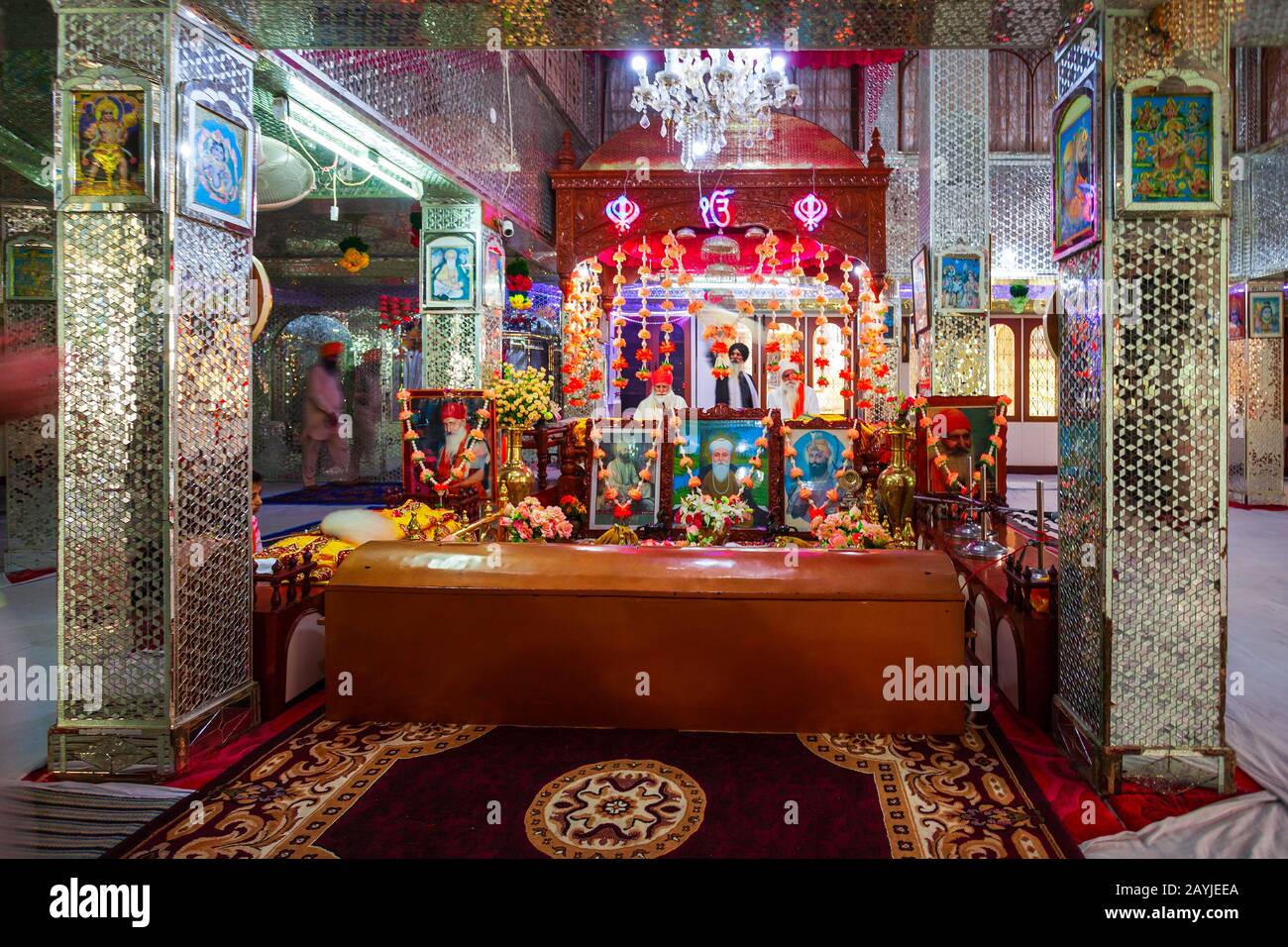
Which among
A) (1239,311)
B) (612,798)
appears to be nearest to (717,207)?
(1239,311)

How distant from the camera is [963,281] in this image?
750 cm

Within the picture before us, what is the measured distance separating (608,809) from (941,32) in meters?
3.33

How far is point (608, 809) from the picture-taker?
2453 millimetres

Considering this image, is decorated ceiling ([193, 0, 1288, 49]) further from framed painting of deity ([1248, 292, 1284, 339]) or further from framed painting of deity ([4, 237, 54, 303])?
framed painting of deity ([1248, 292, 1284, 339])

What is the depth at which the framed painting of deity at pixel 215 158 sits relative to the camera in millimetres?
2889

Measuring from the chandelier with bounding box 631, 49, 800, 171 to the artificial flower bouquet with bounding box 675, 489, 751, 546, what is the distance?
502 centimetres

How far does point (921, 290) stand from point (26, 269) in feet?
27.8

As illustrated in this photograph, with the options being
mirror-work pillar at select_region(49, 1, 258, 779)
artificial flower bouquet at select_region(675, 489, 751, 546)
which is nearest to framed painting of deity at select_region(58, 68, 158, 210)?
mirror-work pillar at select_region(49, 1, 258, 779)

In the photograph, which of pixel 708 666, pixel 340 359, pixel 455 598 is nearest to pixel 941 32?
pixel 708 666

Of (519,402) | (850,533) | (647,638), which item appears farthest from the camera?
(519,402)

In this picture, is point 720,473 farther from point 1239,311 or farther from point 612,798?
point 1239,311

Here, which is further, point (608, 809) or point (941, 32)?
point (941, 32)

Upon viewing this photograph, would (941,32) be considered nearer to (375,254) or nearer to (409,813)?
(409,813)

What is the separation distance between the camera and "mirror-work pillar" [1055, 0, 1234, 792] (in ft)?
8.63
